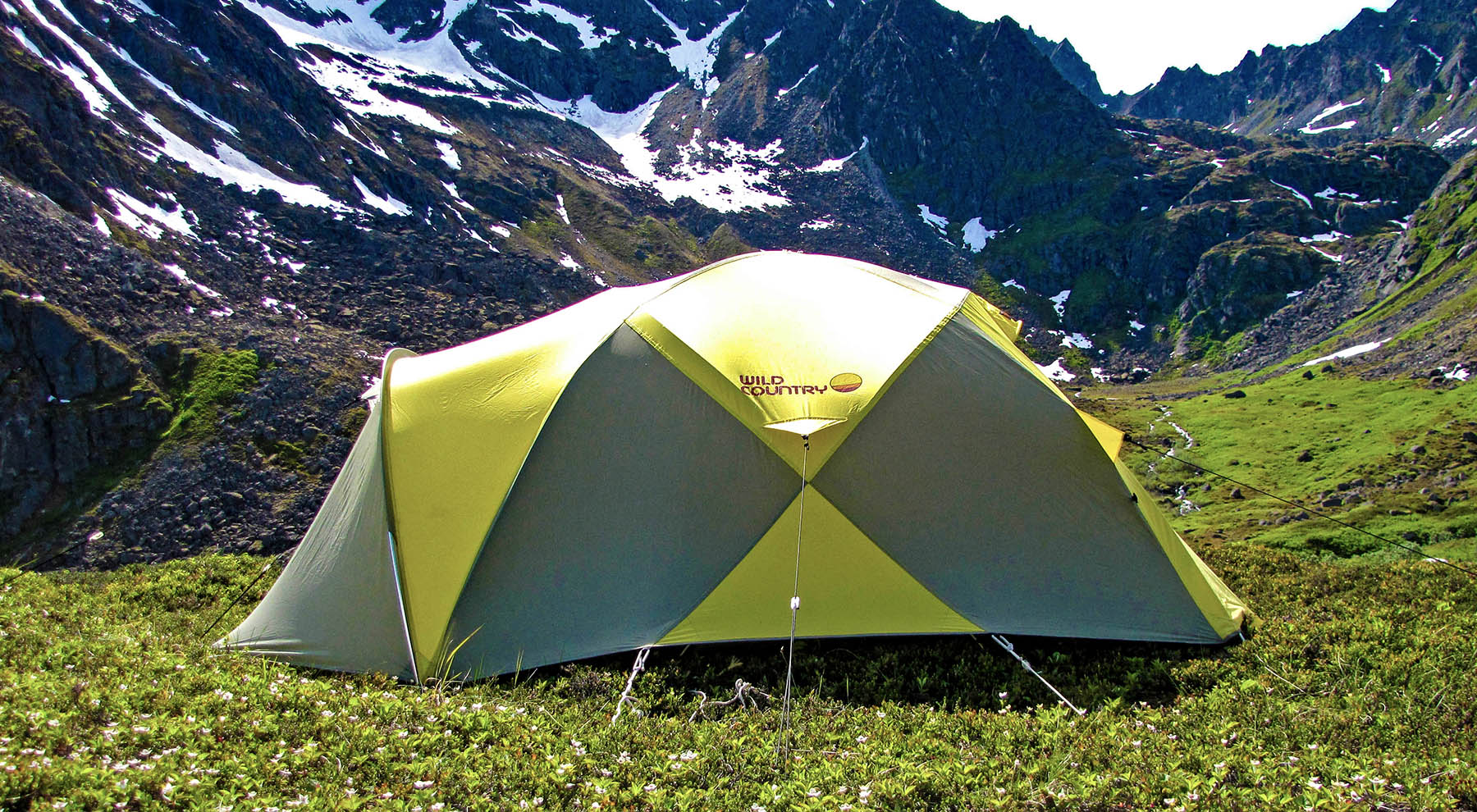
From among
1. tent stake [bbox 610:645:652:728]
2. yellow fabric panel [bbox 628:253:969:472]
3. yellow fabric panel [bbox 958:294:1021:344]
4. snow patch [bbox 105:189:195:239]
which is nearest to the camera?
tent stake [bbox 610:645:652:728]

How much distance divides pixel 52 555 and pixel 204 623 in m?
36.8

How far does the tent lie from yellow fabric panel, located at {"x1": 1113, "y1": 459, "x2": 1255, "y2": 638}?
4 cm

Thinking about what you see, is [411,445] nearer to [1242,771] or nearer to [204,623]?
[204,623]

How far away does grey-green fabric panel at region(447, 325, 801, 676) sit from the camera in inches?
332

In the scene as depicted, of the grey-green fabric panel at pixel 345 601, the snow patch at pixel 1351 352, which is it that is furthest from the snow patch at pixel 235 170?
the snow patch at pixel 1351 352

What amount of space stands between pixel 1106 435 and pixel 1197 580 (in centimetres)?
200

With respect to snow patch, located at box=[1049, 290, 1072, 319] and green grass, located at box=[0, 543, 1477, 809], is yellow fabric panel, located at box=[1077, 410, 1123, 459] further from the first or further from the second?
snow patch, located at box=[1049, 290, 1072, 319]

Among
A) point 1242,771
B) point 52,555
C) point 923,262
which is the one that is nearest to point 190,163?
point 52,555

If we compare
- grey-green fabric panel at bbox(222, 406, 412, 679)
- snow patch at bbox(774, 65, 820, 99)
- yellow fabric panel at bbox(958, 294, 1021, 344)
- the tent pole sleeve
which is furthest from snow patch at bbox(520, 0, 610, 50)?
grey-green fabric panel at bbox(222, 406, 412, 679)

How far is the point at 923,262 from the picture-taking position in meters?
135

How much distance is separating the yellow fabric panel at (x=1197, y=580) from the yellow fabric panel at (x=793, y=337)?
315cm

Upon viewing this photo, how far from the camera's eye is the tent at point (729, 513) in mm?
8516

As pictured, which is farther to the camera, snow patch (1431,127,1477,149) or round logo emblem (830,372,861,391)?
snow patch (1431,127,1477,149)

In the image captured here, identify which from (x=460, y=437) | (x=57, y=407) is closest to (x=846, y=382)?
(x=460, y=437)
